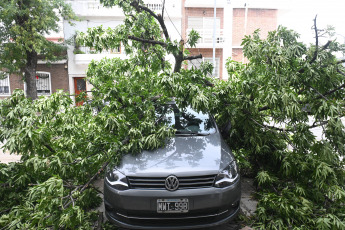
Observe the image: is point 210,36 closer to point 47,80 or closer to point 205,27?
point 205,27

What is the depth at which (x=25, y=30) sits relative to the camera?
1321 cm

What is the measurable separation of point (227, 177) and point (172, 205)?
744 mm

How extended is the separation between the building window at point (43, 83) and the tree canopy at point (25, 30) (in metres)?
2.87

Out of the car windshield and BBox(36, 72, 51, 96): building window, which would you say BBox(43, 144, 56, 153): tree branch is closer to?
the car windshield

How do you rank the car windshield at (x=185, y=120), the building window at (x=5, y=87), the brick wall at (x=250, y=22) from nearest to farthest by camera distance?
1. the car windshield at (x=185, y=120)
2. the building window at (x=5, y=87)
3. the brick wall at (x=250, y=22)

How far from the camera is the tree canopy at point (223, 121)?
315 cm

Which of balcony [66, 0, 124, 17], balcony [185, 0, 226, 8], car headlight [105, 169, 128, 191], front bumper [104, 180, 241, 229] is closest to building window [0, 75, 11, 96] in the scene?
balcony [66, 0, 124, 17]

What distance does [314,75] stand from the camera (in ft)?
11.8

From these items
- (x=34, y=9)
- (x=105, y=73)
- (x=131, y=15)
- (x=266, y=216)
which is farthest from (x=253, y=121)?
(x=34, y=9)

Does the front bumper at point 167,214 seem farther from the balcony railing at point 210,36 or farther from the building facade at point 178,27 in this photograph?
the balcony railing at point 210,36

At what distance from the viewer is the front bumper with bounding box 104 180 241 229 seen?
2920 millimetres

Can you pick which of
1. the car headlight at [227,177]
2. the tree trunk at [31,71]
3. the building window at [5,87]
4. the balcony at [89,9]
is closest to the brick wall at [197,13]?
the balcony at [89,9]

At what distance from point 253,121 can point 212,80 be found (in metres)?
1.03

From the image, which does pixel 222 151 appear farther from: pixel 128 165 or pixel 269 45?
pixel 269 45
